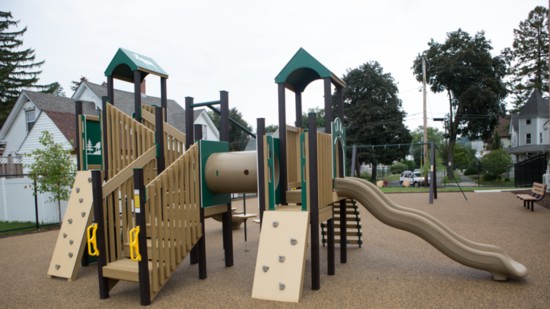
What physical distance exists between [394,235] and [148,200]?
6.46 meters

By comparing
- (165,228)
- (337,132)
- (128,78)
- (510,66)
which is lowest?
(165,228)

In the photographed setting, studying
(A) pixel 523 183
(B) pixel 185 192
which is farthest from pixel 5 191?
(A) pixel 523 183

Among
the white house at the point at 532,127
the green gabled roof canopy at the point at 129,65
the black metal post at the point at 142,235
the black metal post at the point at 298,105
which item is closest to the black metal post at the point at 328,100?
the black metal post at the point at 298,105

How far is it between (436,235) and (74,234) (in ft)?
19.7

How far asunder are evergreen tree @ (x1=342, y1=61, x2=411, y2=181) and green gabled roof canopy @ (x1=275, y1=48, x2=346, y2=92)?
32313 mm

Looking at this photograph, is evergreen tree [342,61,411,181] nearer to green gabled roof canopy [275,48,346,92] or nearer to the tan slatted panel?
green gabled roof canopy [275,48,346,92]

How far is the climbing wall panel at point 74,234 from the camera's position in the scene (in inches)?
247

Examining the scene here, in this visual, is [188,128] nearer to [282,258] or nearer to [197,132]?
[197,132]

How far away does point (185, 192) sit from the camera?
5.72 metres

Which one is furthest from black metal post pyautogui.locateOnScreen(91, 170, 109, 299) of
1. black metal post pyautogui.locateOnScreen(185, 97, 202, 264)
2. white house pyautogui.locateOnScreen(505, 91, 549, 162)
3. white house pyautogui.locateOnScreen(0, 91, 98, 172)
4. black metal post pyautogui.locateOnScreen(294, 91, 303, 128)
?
white house pyautogui.locateOnScreen(505, 91, 549, 162)

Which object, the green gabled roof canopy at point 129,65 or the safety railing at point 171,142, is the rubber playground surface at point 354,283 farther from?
the green gabled roof canopy at point 129,65

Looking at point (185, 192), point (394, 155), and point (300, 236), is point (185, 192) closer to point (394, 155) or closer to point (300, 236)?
point (300, 236)

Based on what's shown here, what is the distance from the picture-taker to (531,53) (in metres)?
42.3

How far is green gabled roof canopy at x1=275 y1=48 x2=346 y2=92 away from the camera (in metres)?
5.70
